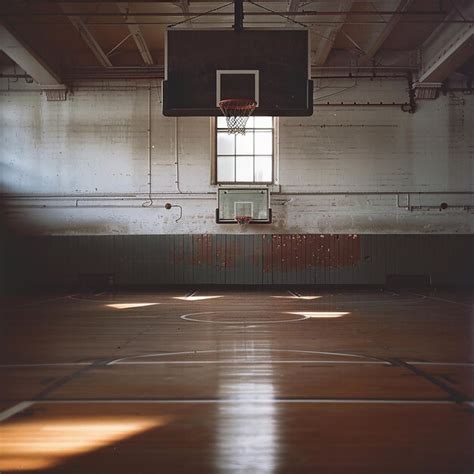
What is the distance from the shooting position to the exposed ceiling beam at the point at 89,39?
35.7 feet

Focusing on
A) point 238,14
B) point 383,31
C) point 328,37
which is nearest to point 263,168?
point 328,37

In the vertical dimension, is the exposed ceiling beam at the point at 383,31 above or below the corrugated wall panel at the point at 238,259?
above

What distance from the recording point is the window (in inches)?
546

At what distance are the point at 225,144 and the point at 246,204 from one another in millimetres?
1599

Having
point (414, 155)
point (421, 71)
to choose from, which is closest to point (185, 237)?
point (414, 155)

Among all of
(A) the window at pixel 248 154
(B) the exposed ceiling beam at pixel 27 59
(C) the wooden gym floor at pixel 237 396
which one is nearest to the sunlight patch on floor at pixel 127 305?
(C) the wooden gym floor at pixel 237 396

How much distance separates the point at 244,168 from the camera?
13875mm

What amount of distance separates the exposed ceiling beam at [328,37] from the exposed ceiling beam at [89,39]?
4764 millimetres

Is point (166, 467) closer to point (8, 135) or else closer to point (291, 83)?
point (291, 83)

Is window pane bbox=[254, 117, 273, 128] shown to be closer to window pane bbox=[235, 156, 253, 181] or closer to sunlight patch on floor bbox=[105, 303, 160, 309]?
window pane bbox=[235, 156, 253, 181]

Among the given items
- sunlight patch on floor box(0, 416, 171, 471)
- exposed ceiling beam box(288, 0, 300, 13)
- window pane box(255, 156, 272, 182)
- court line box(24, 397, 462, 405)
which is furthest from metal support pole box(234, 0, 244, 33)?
window pane box(255, 156, 272, 182)

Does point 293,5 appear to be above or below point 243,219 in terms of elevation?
above

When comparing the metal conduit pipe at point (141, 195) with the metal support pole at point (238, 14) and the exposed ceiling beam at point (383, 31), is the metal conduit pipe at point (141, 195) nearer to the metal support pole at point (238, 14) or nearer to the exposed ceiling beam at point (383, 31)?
the exposed ceiling beam at point (383, 31)

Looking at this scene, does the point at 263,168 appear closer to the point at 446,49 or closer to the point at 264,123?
the point at 264,123
